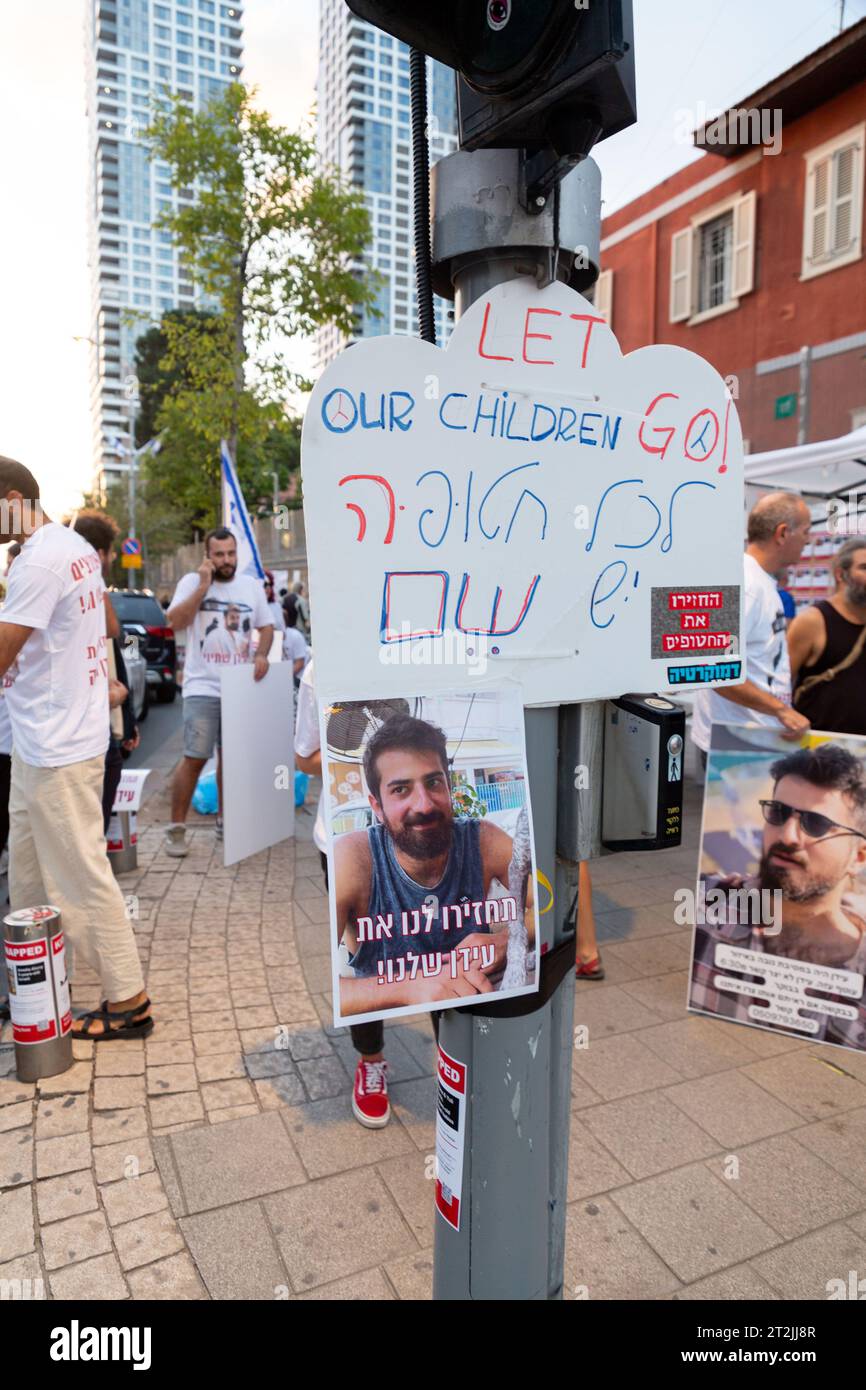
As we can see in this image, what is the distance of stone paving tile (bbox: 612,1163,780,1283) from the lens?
2236 mm

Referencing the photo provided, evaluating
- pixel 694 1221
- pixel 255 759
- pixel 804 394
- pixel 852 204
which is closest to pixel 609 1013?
pixel 694 1221

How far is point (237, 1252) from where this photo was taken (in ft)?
7.25

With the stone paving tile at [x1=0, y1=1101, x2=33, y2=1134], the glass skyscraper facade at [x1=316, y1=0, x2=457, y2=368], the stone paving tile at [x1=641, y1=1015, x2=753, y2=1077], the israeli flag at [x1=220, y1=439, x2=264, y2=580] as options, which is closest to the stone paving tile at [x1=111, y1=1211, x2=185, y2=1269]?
the stone paving tile at [x1=0, y1=1101, x2=33, y2=1134]

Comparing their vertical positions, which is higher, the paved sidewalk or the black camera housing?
the black camera housing

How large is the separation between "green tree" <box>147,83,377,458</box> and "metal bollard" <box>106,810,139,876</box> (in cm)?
A: 899

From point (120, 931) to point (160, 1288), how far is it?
1.35m

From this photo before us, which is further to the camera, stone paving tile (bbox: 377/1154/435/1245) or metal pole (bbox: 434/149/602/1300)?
stone paving tile (bbox: 377/1154/435/1245)

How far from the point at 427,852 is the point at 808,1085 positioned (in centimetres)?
254

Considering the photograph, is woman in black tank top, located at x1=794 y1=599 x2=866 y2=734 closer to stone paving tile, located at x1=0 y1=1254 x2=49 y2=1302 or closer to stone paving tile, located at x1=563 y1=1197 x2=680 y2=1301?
stone paving tile, located at x1=563 y1=1197 x2=680 y2=1301

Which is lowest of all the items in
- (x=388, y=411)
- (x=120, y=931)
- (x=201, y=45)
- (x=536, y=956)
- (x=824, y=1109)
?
(x=824, y=1109)

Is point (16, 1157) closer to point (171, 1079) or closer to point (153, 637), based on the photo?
point (171, 1079)

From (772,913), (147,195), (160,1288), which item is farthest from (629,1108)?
(147,195)

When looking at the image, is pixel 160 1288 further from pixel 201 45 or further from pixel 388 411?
pixel 201 45
